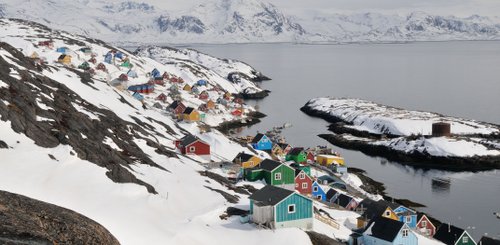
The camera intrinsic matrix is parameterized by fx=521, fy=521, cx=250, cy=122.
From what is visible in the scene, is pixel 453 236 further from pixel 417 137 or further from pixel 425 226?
pixel 417 137

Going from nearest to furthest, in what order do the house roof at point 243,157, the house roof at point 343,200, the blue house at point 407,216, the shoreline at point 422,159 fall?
the blue house at point 407,216, the house roof at point 343,200, the house roof at point 243,157, the shoreline at point 422,159

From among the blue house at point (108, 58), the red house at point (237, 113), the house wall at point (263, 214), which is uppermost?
the blue house at point (108, 58)

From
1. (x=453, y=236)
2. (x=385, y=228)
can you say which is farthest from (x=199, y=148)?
(x=453, y=236)

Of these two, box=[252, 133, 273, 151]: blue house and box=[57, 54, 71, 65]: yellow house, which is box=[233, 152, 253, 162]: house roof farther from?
box=[57, 54, 71, 65]: yellow house

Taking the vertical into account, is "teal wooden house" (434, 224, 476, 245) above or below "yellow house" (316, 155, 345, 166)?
above

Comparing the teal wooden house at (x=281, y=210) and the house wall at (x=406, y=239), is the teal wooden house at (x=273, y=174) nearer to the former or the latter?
the teal wooden house at (x=281, y=210)

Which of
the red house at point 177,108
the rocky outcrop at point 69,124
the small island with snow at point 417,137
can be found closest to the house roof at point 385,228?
the rocky outcrop at point 69,124

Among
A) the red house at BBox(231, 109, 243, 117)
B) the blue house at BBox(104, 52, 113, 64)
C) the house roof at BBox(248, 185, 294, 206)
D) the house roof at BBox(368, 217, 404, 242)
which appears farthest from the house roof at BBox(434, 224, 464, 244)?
the blue house at BBox(104, 52, 113, 64)
